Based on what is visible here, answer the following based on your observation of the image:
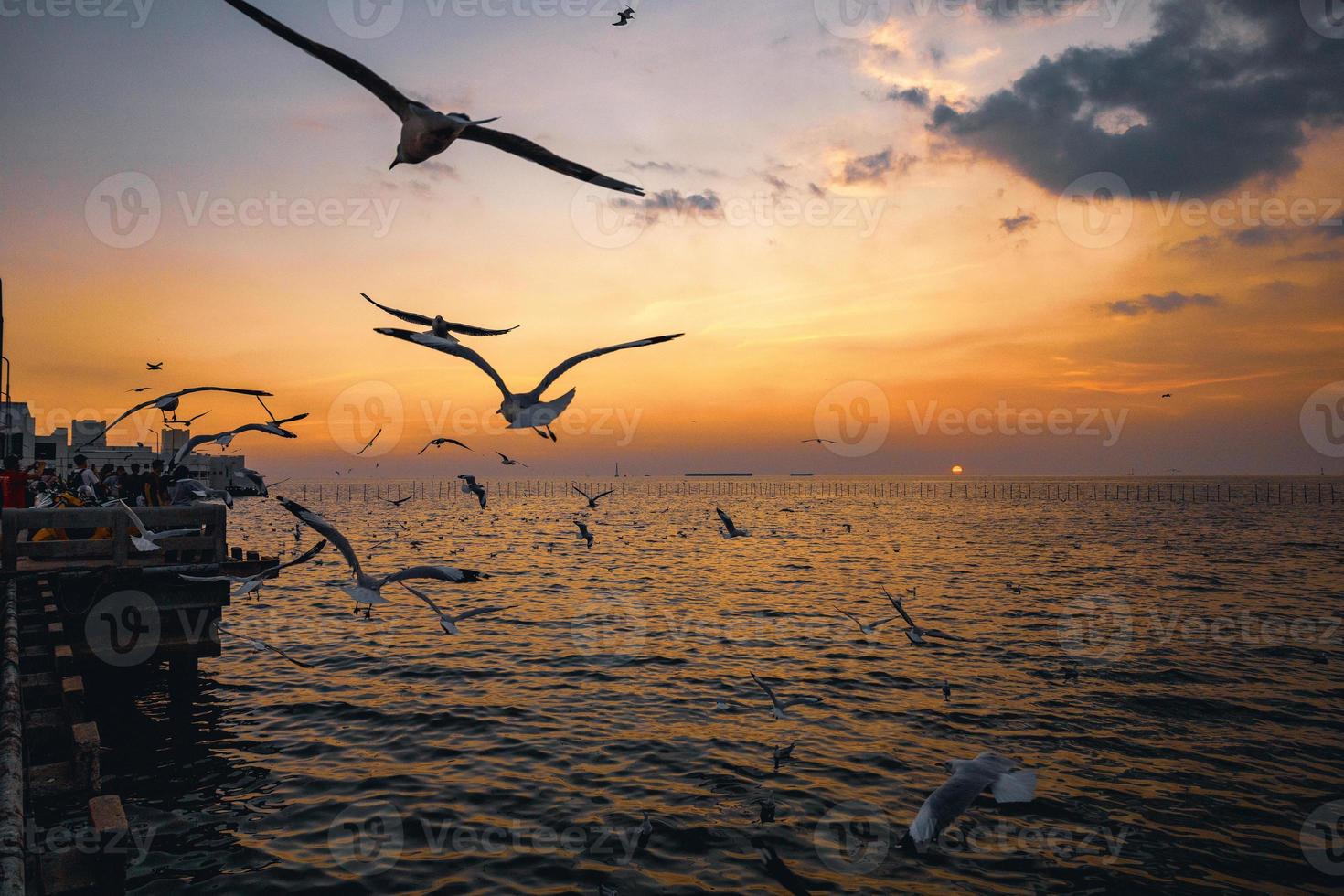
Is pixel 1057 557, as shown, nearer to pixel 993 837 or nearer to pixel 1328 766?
pixel 1328 766

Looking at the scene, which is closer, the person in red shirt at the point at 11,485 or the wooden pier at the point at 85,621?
the wooden pier at the point at 85,621

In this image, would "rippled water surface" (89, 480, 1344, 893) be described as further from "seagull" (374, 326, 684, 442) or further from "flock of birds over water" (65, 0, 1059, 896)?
"seagull" (374, 326, 684, 442)

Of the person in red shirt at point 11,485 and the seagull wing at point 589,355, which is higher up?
the seagull wing at point 589,355

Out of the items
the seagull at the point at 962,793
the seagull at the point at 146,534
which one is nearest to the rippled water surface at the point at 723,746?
the seagull at the point at 962,793

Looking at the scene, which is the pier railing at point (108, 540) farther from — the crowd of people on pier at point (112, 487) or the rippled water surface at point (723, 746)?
the rippled water surface at point (723, 746)

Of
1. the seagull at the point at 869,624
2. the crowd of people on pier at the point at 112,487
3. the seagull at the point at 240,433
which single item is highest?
the seagull at the point at 240,433

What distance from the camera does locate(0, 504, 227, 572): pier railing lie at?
1243 centimetres

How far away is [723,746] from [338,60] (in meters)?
11.5

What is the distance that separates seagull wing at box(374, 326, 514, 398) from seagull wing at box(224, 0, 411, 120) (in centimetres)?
157

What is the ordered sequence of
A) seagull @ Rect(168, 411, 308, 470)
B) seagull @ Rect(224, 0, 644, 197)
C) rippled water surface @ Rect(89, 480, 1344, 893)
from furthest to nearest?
rippled water surface @ Rect(89, 480, 1344, 893) < seagull @ Rect(168, 411, 308, 470) < seagull @ Rect(224, 0, 644, 197)

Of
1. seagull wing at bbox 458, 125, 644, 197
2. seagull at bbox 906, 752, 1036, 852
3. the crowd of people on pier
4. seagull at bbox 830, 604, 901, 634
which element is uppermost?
seagull wing at bbox 458, 125, 644, 197

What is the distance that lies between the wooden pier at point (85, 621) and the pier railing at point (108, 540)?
0.02 m

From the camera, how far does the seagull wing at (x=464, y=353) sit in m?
5.81

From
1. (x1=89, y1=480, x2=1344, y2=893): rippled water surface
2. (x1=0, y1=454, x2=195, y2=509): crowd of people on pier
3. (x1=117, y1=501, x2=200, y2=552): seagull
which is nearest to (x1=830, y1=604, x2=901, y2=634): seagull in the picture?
(x1=89, y1=480, x2=1344, y2=893): rippled water surface
